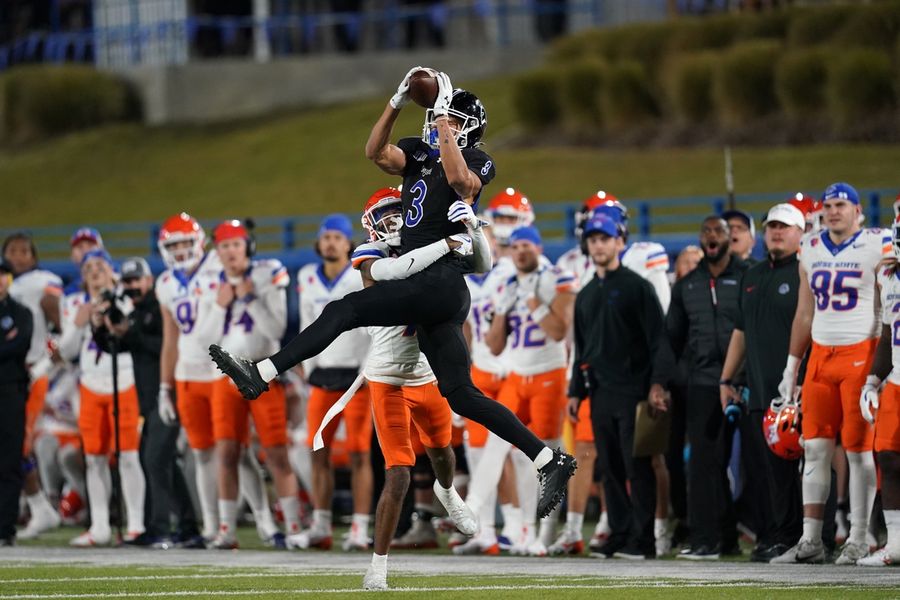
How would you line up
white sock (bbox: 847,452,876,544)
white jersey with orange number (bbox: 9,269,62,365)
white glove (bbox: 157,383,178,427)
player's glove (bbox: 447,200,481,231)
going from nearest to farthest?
player's glove (bbox: 447,200,481,231) → white sock (bbox: 847,452,876,544) → white glove (bbox: 157,383,178,427) → white jersey with orange number (bbox: 9,269,62,365)

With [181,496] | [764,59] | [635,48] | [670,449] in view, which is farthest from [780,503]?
[635,48]

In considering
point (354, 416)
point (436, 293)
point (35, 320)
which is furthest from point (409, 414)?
point (35, 320)

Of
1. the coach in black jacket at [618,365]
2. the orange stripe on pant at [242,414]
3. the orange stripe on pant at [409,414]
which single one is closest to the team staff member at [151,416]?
the orange stripe on pant at [242,414]

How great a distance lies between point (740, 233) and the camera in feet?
43.1

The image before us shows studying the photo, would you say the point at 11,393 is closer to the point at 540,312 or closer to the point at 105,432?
the point at 105,432

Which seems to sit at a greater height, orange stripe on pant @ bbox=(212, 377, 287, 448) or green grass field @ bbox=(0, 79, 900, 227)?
green grass field @ bbox=(0, 79, 900, 227)

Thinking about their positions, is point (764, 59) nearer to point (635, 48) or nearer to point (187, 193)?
point (635, 48)

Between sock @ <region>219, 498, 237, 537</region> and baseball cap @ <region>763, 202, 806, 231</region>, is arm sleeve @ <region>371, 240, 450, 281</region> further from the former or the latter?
sock @ <region>219, 498, 237, 537</region>

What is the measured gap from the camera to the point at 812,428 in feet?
37.3

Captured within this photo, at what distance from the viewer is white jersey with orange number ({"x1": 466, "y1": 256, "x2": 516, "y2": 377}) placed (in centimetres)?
1362

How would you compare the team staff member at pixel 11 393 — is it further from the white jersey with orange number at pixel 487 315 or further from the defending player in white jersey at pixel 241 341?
the white jersey with orange number at pixel 487 315

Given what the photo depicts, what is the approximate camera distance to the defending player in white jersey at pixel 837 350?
36.9 ft

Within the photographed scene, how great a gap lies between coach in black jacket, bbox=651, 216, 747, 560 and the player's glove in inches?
134

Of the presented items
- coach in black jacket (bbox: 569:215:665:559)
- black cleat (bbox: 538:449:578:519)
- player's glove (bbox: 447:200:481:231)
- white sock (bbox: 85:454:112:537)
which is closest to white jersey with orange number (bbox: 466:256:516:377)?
coach in black jacket (bbox: 569:215:665:559)
